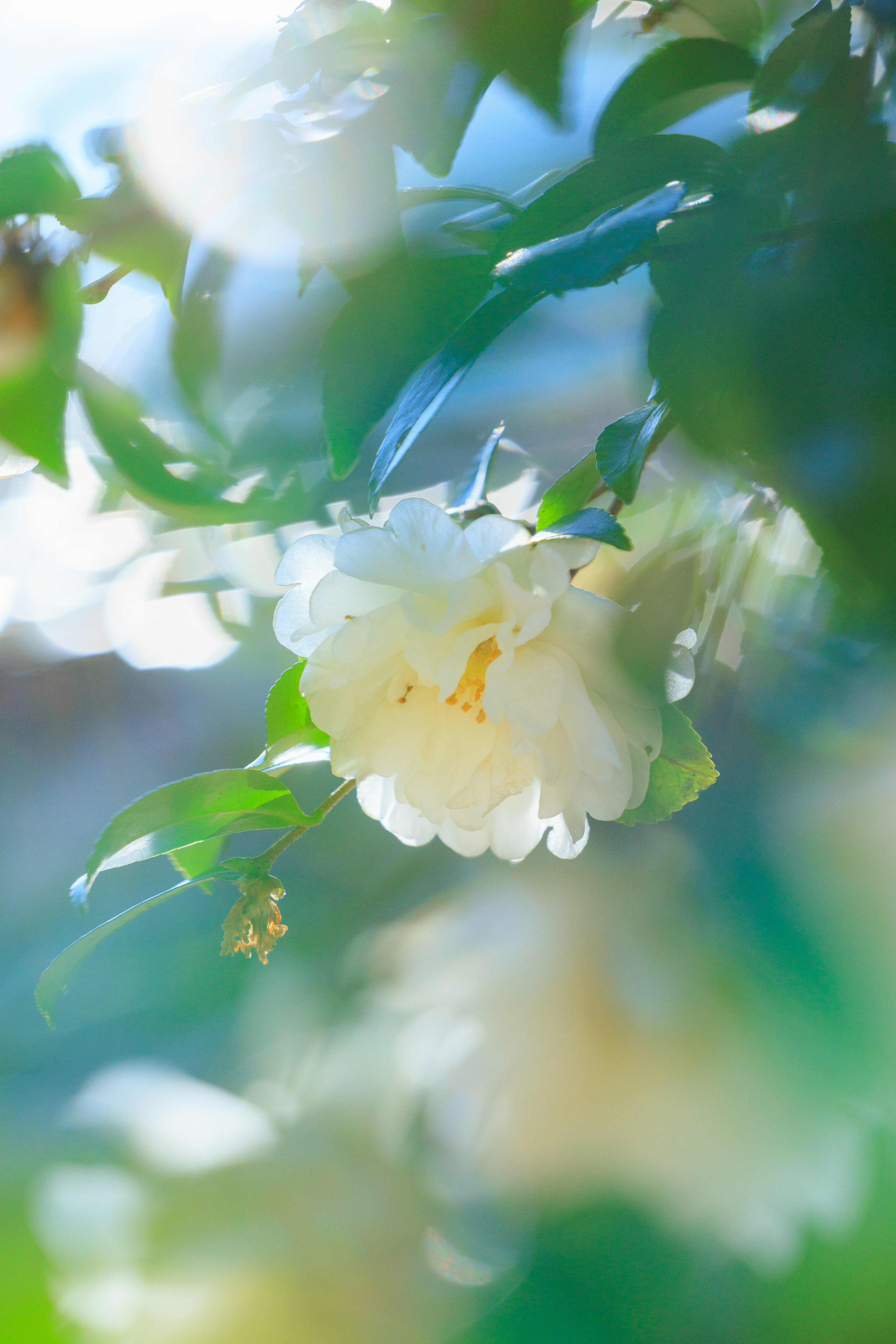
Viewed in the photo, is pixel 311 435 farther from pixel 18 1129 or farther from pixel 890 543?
pixel 18 1129

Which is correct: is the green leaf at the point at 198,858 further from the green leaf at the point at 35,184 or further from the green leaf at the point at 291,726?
the green leaf at the point at 35,184

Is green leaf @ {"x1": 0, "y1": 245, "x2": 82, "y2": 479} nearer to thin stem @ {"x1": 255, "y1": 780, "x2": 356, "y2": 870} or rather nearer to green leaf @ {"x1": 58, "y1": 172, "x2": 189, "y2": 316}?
green leaf @ {"x1": 58, "y1": 172, "x2": 189, "y2": 316}

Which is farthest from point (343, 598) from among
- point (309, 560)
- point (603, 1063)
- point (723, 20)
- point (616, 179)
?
point (603, 1063)

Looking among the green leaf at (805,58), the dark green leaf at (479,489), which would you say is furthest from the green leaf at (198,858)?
the green leaf at (805,58)

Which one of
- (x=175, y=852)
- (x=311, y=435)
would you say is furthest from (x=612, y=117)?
(x=175, y=852)

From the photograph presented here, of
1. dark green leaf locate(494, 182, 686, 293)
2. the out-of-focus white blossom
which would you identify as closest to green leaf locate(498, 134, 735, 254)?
dark green leaf locate(494, 182, 686, 293)

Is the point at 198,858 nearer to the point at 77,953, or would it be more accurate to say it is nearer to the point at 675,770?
the point at 77,953
